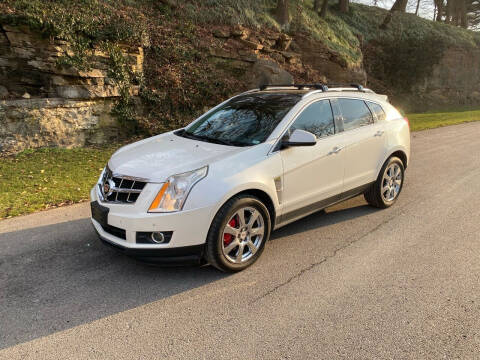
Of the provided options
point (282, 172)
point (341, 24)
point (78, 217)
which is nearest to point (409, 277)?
point (282, 172)

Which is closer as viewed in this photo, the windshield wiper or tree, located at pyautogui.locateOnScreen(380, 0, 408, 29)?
the windshield wiper

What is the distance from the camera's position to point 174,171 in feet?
11.3

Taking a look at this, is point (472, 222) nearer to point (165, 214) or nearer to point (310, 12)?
point (165, 214)

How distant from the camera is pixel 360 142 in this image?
15.9ft

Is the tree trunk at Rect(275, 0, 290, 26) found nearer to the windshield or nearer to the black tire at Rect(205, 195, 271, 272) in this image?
the windshield

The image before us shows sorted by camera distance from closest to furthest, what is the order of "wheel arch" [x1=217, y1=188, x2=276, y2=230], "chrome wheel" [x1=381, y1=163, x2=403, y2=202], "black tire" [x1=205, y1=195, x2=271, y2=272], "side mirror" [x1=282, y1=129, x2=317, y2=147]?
"black tire" [x1=205, y1=195, x2=271, y2=272] < "wheel arch" [x1=217, y1=188, x2=276, y2=230] < "side mirror" [x1=282, y1=129, x2=317, y2=147] < "chrome wheel" [x1=381, y1=163, x2=403, y2=202]

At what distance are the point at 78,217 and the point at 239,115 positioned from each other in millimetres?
2666

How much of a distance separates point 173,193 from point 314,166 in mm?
1746

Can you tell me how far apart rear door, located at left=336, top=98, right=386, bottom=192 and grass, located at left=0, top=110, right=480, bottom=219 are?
4139 millimetres

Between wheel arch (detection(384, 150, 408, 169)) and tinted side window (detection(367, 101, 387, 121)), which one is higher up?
tinted side window (detection(367, 101, 387, 121))

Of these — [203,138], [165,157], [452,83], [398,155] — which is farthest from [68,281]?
[452,83]

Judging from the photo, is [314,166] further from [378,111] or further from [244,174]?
[378,111]

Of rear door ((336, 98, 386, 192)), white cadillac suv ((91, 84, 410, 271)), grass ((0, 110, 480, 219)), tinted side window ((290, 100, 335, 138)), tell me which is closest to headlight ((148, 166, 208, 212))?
white cadillac suv ((91, 84, 410, 271))

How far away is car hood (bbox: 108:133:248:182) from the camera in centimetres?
347
